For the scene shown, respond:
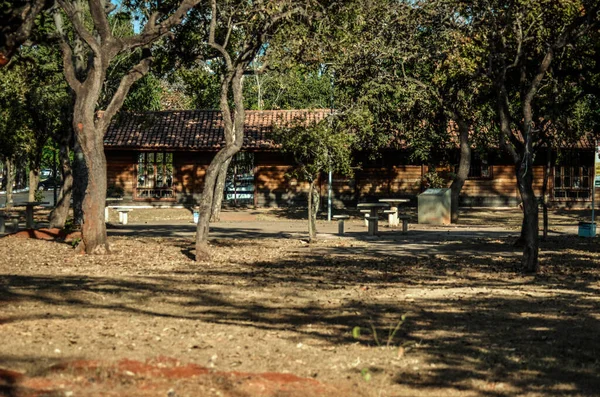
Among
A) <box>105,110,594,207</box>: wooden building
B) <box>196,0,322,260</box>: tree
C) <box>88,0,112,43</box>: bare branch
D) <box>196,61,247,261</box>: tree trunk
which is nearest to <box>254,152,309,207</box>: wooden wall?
<box>105,110,594,207</box>: wooden building

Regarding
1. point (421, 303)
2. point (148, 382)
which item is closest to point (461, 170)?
point (421, 303)

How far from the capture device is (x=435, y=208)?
3259cm

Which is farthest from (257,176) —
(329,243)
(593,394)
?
(593,394)

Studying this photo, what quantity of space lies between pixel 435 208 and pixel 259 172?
47.0 feet

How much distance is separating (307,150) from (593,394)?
57.9ft

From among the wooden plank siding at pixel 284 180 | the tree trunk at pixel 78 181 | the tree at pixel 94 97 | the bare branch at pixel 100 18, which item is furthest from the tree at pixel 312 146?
the wooden plank siding at pixel 284 180

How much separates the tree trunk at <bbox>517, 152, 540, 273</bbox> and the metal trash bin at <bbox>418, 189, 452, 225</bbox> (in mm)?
14641

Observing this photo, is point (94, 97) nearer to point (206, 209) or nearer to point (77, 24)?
point (77, 24)

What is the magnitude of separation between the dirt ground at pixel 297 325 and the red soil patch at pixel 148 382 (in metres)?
0.02

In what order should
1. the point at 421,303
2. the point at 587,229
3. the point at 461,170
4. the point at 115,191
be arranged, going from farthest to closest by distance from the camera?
the point at 115,191 → the point at 461,170 → the point at 587,229 → the point at 421,303

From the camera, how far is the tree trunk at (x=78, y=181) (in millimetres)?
26094

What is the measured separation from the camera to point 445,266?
61.0ft

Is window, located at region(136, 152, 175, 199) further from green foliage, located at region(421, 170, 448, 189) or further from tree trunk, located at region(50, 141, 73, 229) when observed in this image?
tree trunk, located at region(50, 141, 73, 229)

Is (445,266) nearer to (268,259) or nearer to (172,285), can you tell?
(268,259)
